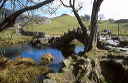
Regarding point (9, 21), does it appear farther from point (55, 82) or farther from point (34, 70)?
point (34, 70)

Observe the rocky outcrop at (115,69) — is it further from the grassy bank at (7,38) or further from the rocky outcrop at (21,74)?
the rocky outcrop at (21,74)

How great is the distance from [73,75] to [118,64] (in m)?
4.45

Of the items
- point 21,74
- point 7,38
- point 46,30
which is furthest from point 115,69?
point 46,30

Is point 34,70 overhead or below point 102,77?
below

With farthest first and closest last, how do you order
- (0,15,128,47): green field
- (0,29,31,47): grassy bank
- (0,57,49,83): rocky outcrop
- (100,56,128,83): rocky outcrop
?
(0,57,49,83): rocky outcrop, (100,56,128,83): rocky outcrop, (0,15,128,47): green field, (0,29,31,47): grassy bank

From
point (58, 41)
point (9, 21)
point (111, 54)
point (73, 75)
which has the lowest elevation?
point (58, 41)

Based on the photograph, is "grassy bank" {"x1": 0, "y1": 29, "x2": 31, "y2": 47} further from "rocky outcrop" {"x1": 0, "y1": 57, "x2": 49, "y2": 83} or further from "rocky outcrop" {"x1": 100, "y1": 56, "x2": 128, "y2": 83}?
"rocky outcrop" {"x1": 100, "y1": 56, "x2": 128, "y2": 83}

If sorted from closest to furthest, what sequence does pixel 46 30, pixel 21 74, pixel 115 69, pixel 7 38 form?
pixel 7 38
pixel 115 69
pixel 21 74
pixel 46 30

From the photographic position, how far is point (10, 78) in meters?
18.1

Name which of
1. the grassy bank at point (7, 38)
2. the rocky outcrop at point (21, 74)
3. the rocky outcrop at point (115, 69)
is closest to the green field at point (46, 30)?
the grassy bank at point (7, 38)

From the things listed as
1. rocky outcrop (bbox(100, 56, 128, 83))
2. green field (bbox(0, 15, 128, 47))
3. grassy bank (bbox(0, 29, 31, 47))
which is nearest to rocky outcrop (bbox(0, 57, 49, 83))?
grassy bank (bbox(0, 29, 31, 47))

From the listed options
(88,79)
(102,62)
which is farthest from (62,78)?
(102,62)

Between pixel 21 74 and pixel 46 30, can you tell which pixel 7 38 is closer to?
pixel 21 74

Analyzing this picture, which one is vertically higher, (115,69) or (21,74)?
(115,69)
